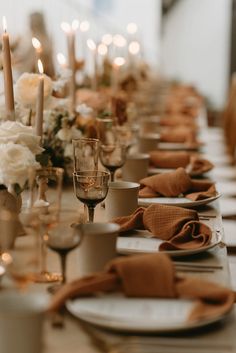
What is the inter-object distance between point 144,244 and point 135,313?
45cm

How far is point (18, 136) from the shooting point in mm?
1564

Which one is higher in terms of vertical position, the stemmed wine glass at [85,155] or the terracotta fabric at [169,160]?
the stemmed wine glass at [85,155]

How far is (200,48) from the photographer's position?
1566 centimetres

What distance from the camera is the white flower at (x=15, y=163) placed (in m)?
1.48

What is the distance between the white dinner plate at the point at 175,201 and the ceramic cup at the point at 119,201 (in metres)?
0.19

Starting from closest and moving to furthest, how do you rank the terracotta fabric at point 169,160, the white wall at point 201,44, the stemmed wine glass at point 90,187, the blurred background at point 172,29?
the stemmed wine glass at point 90,187, the terracotta fabric at point 169,160, the blurred background at point 172,29, the white wall at point 201,44

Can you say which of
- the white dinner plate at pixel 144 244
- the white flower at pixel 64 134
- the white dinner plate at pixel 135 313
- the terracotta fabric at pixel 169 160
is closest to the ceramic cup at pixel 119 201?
the white dinner plate at pixel 144 244

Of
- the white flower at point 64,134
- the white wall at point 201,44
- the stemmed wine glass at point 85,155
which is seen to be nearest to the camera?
the stemmed wine glass at point 85,155

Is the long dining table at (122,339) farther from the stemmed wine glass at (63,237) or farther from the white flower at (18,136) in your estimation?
the white flower at (18,136)

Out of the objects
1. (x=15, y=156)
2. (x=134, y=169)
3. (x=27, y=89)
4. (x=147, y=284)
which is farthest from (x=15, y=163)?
(x=134, y=169)

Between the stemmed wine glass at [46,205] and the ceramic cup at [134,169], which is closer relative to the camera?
the stemmed wine glass at [46,205]

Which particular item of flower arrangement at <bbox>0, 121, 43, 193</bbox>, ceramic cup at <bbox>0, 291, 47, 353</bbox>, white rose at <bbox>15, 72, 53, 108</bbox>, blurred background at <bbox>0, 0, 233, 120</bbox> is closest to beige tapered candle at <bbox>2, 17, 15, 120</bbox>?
white rose at <bbox>15, 72, 53, 108</bbox>

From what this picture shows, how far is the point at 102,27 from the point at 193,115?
7851 millimetres

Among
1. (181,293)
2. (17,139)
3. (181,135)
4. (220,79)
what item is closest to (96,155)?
→ (17,139)
